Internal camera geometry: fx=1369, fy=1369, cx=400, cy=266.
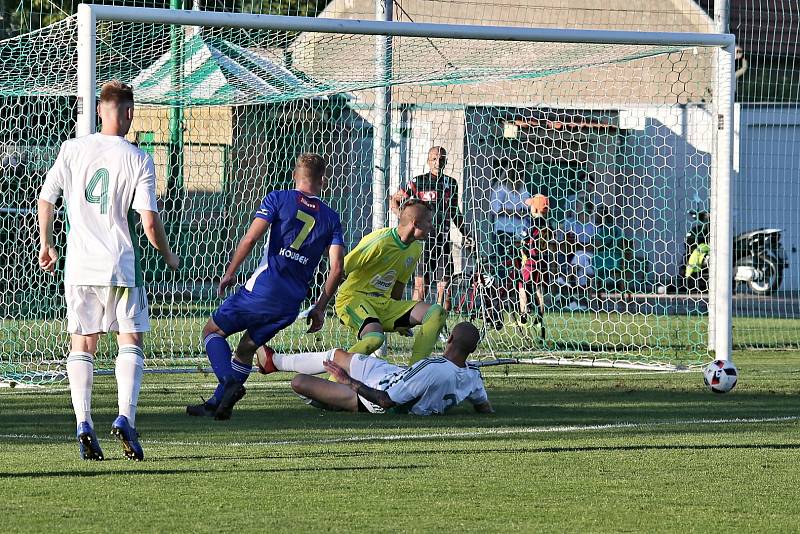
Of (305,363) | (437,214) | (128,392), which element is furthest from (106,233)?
(437,214)

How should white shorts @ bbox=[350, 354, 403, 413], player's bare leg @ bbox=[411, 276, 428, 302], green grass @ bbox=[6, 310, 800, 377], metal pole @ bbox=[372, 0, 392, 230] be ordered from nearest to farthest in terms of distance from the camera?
white shorts @ bbox=[350, 354, 403, 413]
green grass @ bbox=[6, 310, 800, 377]
metal pole @ bbox=[372, 0, 392, 230]
player's bare leg @ bbox=[411, 276, 428, 302]

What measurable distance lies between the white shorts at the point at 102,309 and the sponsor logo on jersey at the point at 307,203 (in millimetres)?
2069

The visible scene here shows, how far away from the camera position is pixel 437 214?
14.3m

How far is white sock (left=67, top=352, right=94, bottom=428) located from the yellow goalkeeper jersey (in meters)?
3.59

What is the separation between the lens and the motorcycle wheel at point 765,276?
22.2 metres

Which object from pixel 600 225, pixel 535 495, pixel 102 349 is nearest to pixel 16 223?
pixel 102 349

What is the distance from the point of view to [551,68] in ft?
40.7

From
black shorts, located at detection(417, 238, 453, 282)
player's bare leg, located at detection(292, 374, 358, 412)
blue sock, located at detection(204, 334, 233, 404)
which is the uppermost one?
black shorts, located at detection(417, 238, 453, 282)

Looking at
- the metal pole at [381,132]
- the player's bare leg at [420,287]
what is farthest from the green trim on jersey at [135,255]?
the player's bare leg at [420,287]

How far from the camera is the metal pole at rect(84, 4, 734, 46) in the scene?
10.4 m

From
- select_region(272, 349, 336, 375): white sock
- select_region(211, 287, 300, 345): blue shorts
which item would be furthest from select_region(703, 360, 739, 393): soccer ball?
select_region(211, 287, 300, 345): blue shorts

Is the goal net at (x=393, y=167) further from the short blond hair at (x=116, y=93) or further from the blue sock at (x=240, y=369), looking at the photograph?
the short blond hair at (x=116, y=93)

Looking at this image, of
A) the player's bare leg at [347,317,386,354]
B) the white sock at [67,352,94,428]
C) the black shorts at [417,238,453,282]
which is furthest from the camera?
the black shorts at [417,238,453,282]

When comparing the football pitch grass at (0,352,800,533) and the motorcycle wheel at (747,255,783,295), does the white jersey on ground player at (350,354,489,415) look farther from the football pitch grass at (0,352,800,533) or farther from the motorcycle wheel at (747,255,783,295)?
the motorcycle wheel at (747,255,783,295)
